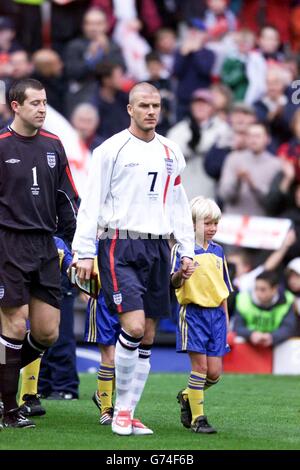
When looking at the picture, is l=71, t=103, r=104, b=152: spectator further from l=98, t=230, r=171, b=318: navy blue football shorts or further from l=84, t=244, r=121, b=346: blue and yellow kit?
l=98, t=230, r=171, b=318: navy blue football shorts

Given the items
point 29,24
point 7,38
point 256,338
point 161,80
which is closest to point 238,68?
point 161,80

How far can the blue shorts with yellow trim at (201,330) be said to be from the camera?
9.51 meters

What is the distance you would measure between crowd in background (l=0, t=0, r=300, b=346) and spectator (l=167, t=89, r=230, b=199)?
0.01 m

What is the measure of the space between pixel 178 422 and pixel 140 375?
96 centimetres

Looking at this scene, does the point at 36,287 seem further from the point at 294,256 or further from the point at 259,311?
Answer: the point at 294,256

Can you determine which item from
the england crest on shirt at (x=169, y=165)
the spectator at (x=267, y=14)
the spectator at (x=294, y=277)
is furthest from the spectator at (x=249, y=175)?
the england crest on shirt at (x=169, y=165)

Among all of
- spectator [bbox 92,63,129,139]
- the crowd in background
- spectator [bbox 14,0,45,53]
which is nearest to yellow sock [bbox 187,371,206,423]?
the crowd in background

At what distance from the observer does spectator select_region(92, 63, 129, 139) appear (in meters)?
17.7

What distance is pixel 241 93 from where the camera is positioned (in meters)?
19.0

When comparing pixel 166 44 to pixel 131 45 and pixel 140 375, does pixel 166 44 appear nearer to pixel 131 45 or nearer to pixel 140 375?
pixel 131 45
